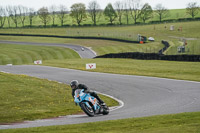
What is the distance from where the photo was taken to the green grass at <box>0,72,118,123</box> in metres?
14.9

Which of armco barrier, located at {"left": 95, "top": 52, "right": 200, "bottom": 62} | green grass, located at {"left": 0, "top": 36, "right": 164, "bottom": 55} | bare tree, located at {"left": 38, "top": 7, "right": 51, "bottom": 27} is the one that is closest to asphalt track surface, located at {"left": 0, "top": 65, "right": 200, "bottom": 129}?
armco barrier, located at {"left": 95, "top": 52, "right": 200, "bottom": 62}

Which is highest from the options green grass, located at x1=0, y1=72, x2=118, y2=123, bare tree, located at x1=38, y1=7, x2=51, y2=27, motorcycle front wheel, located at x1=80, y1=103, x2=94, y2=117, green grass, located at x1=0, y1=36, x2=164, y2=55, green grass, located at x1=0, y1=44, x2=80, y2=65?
bare tree, located at x1=38, y1=7, x2=51, y2=27

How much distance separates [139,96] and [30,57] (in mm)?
50105

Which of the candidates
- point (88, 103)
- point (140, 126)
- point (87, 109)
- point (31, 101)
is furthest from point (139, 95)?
point (140, 126)

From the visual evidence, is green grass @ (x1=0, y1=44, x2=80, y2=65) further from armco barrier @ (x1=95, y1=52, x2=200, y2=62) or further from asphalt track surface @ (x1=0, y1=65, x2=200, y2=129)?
asphalt track surface @ (x1=0, y1=65, x2=200, y2=129)

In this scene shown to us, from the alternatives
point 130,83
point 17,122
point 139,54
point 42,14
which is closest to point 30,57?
point 139,54

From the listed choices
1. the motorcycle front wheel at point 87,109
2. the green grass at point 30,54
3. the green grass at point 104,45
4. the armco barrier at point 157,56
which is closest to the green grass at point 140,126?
the motorcycle front wheel at point 87,109

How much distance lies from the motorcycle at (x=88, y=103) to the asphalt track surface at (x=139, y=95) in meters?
0.34

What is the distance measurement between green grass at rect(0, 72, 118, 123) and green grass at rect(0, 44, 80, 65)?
136ft

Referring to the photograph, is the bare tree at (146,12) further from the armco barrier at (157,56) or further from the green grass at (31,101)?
the green grass at (31,101)

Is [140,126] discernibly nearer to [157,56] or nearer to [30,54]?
[157,56]

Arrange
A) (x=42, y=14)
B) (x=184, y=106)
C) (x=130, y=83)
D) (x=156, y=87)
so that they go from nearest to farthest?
(x=184, y=106) < (x=156, y=87) < (x=130, y=83) < (x=42, y=14)

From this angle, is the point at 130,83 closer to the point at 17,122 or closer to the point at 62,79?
the point at 62,79

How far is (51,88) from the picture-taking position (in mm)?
21000
